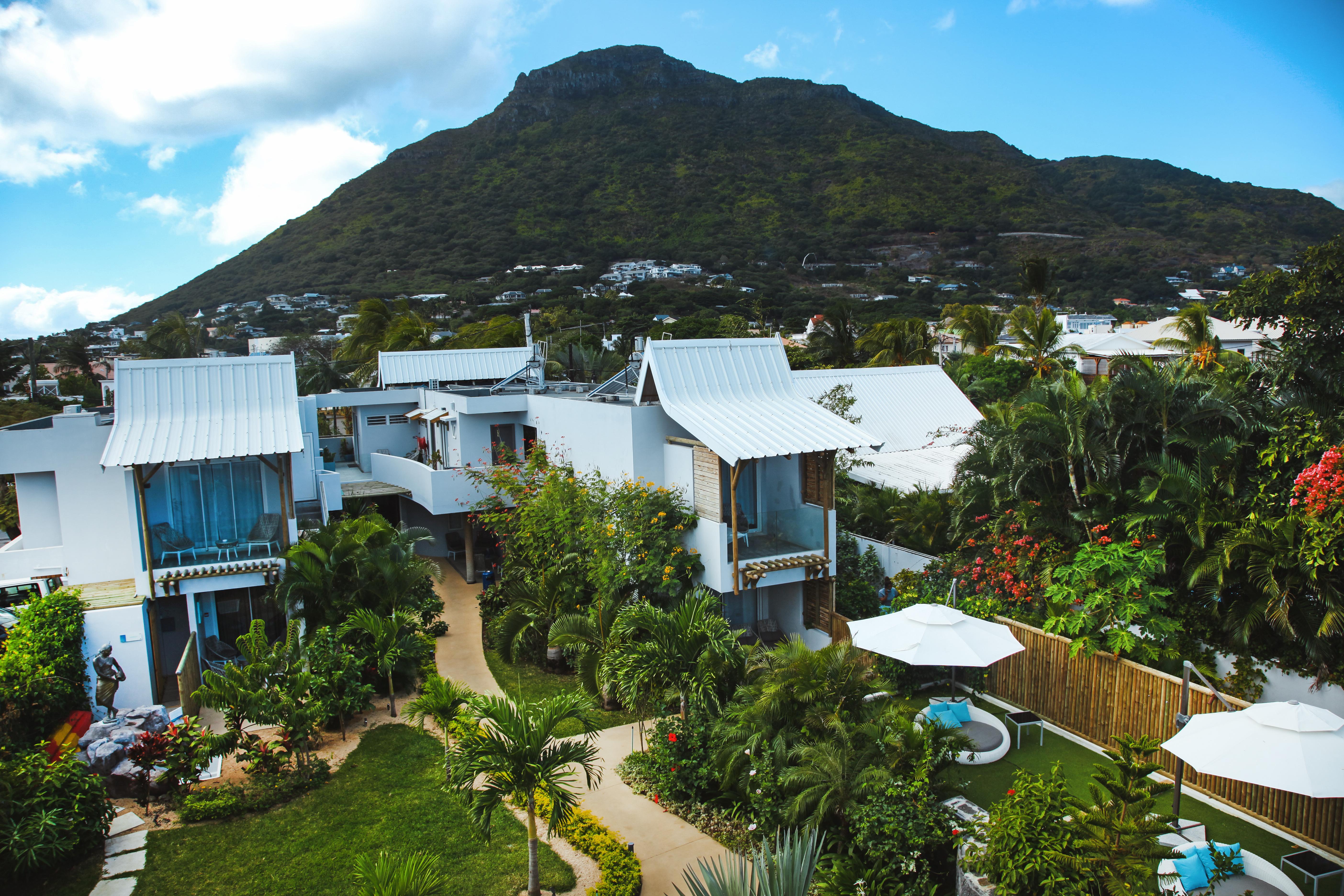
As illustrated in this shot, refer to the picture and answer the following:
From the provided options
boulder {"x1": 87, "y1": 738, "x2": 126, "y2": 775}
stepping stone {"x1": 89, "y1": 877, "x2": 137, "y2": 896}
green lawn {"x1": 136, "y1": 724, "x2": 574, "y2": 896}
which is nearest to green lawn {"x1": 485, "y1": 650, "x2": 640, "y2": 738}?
green lawn {"x1": 136, "y1": 724, "x2": 574, "y2": 896}

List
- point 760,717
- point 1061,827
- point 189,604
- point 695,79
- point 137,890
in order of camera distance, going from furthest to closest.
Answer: point 695,79, point 189,604, point 760,717, point 137,890, point 1061,827

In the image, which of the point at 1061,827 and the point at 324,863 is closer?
the point at 1061,827

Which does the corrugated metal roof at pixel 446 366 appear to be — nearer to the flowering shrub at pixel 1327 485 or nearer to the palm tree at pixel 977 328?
the flowering shrub at pixel 1327 485

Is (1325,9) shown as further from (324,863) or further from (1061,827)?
(324,863)

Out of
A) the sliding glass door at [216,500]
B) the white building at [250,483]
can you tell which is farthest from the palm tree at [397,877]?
the sliding glass door at [216,500]

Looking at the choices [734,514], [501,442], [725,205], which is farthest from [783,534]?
[725,205]

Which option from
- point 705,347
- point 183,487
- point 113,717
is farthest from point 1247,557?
point 183,487
